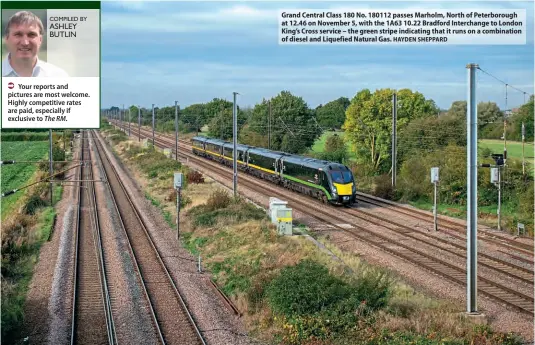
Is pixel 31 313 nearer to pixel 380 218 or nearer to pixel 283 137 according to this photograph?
pixel 380 218

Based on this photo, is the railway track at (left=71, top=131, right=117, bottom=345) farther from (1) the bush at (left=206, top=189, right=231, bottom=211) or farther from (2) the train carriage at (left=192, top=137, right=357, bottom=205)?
(2) the train carriage at (left=192, top=137, right=357, bottom=205)

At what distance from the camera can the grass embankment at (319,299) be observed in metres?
14.1

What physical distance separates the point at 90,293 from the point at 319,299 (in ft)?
25.9

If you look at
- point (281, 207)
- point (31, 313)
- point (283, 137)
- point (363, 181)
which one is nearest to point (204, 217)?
point (281, 207)

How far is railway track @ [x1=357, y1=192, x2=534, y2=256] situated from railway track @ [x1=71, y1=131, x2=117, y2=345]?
15324mm

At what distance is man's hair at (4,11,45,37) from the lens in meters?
14.4

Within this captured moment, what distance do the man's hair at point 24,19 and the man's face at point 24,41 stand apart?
0.07 m

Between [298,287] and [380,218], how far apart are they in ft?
54.3

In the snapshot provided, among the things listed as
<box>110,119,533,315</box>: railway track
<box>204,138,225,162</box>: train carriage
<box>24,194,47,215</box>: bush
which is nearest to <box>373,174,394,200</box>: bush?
<box>110,119,533,315</box>: railway track

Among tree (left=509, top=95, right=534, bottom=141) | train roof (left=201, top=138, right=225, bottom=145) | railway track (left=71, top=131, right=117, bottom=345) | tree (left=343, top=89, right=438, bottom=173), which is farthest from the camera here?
tree (left=509, top=95, right=534, bottom=141)

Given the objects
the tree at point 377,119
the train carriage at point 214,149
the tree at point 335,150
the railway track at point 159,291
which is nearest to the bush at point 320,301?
the railway track at point 159,291

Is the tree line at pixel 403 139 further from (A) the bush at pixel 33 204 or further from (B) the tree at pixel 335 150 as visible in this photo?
(A) the bush at pixel 33 204

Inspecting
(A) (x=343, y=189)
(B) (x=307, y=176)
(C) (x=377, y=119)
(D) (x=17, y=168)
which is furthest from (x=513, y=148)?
(D) (x=17, y=168)

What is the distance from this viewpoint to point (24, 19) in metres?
14.5
